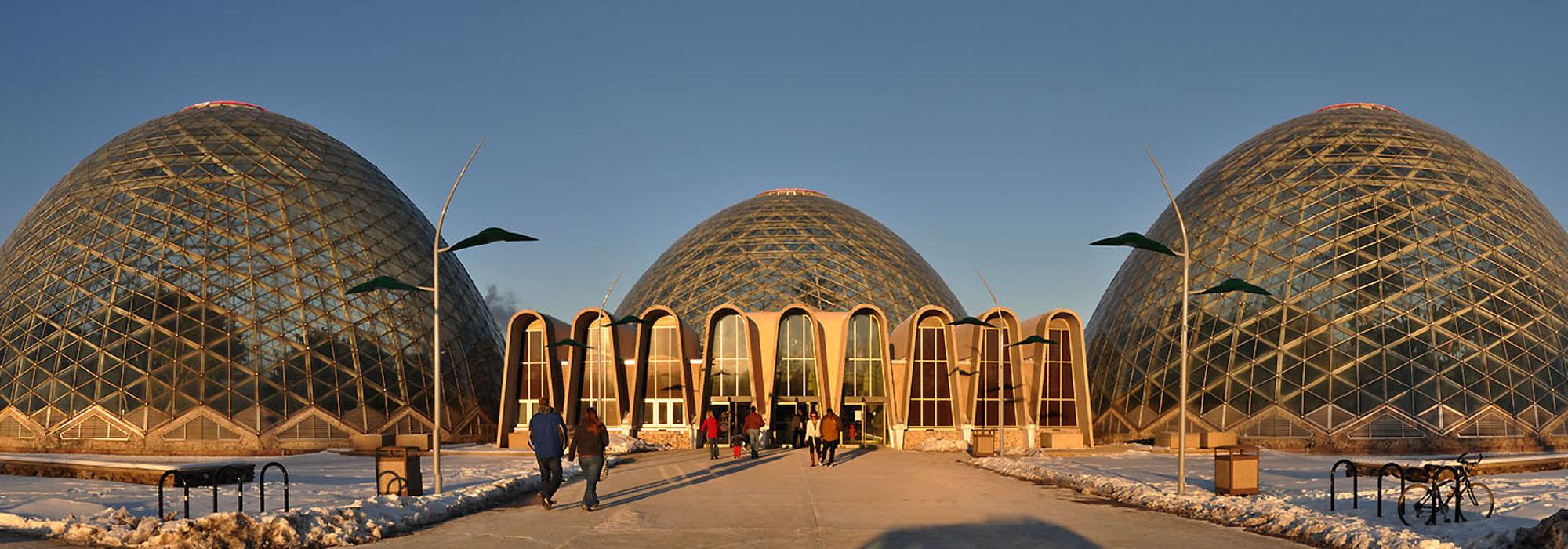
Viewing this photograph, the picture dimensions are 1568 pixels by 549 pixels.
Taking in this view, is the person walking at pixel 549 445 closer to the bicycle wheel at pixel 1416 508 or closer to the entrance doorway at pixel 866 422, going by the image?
the bicycle wheel at pixel 1416 508

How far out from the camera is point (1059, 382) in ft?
189

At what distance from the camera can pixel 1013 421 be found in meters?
57.6

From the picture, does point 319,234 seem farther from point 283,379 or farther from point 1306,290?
point 1306,290

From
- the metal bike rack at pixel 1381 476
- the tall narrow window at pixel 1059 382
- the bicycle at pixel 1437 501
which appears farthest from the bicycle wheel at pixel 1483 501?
the tall narrow window at pixel 1059 382

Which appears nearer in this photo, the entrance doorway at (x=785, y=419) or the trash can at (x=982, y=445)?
the trash can at (x=982, y=445)

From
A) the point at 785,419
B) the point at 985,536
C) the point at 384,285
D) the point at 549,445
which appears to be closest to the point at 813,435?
the point at 384,285

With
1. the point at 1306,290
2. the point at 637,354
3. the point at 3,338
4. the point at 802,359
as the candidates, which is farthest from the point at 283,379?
the point at 1306,290

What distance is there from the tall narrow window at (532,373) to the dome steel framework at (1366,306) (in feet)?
92.8

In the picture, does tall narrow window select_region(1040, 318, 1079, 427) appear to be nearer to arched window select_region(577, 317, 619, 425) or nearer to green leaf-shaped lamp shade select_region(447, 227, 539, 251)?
arched window select_region(577, 317, 619, 425)

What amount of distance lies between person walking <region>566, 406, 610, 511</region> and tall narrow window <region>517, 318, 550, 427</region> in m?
34.9

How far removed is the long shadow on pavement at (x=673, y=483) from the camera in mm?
23241

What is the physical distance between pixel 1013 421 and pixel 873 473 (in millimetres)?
27261

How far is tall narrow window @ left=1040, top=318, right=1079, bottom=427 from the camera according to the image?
189ft

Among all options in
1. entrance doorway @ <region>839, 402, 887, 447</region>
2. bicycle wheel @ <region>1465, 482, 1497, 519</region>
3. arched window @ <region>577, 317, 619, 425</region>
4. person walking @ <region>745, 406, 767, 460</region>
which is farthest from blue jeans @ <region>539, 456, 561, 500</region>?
entrance doorway @ <region>839, 402, 887, 447</region>
